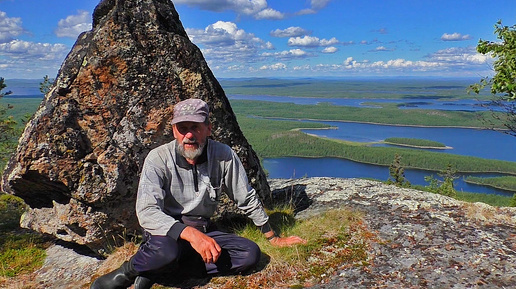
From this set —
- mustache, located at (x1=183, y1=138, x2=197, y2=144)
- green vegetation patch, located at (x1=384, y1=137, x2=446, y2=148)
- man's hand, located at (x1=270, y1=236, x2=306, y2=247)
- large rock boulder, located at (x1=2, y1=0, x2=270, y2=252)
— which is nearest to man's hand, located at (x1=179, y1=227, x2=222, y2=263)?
mustache, located at (x1=183, y1=138, x2=197, y2=144)

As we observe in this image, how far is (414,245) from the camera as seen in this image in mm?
4867

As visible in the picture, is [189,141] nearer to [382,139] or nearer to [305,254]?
[305,254]

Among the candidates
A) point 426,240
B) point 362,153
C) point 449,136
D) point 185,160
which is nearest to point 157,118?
point 185,160

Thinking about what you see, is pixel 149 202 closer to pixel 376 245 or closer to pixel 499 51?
pixel 376 245

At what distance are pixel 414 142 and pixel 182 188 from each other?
12685 centimetres

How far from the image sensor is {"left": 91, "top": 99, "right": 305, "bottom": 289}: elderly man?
3.77 m

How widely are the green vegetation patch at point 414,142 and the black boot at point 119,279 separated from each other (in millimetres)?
122555

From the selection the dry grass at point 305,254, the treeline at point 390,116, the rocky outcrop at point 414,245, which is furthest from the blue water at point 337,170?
the treeline at point 390,116

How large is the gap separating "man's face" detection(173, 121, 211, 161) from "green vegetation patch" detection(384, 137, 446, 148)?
122217 millimetres

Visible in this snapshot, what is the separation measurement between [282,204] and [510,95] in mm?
8297

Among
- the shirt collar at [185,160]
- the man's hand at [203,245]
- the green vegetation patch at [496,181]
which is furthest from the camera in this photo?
the green vegetation patch at [496,181]

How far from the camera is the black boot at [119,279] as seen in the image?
4035mm

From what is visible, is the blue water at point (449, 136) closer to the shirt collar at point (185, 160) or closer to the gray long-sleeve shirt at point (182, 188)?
the gray long-sleeve shirt at point (182, 188)

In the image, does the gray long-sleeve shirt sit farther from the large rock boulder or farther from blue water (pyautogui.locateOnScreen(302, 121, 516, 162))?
blue water (pyautogui.locateOnScreen(302, 121, 516, 162))
